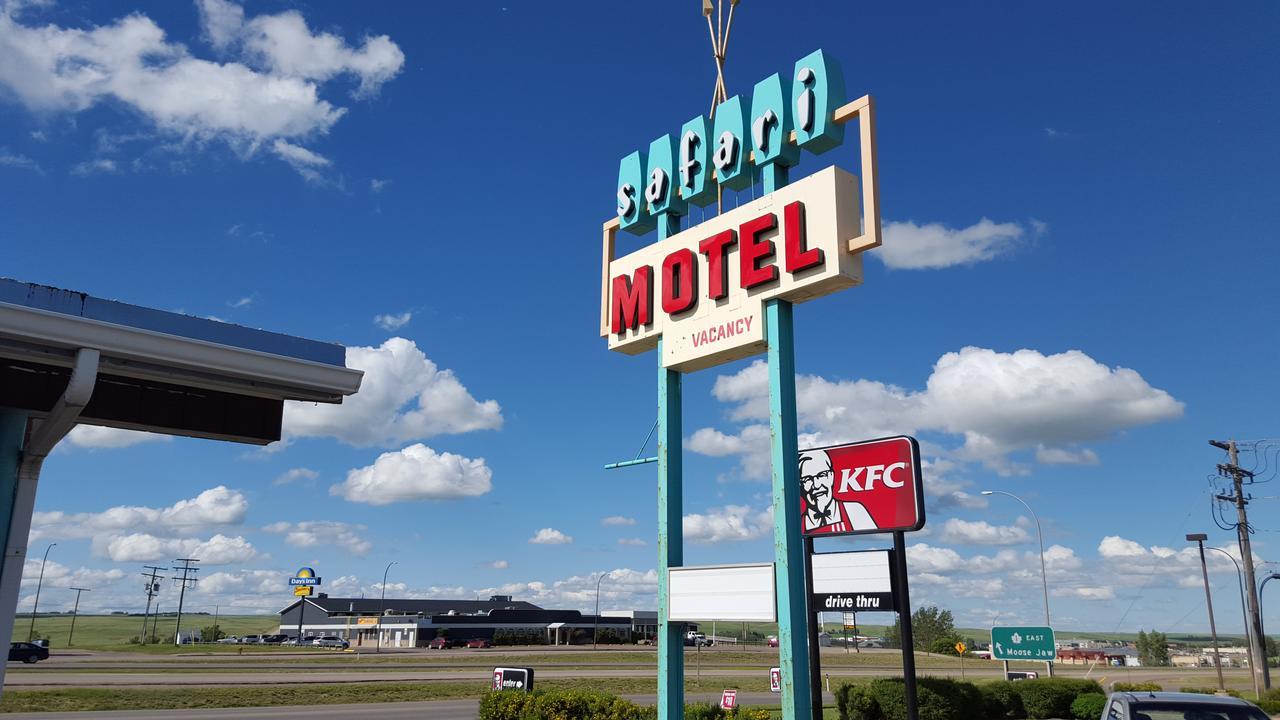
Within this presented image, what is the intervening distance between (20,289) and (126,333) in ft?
3.57

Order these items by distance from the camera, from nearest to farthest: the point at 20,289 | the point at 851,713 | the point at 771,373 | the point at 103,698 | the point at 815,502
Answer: the point at 20,289
the point at 771,373
the point at 815,502
the point at 851,713
the point at 103,698

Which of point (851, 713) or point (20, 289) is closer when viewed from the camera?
point (20, 289)

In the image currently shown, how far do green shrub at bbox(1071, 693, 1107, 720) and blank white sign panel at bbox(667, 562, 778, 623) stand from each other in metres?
22.6

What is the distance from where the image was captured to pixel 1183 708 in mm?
10797

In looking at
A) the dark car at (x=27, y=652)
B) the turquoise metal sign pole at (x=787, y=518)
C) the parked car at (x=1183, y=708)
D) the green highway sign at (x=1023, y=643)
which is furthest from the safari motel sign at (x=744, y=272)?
the dark car at (x=27, y=652)

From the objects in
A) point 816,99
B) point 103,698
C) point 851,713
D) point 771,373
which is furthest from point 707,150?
point 103,698

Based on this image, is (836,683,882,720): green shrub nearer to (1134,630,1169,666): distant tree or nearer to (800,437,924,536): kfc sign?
(800,437,924,536): kfc sign

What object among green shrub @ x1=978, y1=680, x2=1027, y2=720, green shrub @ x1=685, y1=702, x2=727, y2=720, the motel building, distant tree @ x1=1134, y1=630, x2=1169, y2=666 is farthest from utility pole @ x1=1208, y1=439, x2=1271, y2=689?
distant tree @ x1=1134, y1=630, x2=1169, y2=666

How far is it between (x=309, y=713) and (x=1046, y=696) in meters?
27.2

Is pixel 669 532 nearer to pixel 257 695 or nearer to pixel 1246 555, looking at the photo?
pixel 257 695

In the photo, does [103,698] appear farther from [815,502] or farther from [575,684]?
[815,502]

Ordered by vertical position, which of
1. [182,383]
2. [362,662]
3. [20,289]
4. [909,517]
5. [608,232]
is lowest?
[362,662]

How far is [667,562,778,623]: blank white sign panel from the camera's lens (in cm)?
1395

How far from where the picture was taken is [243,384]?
10.8 metres
